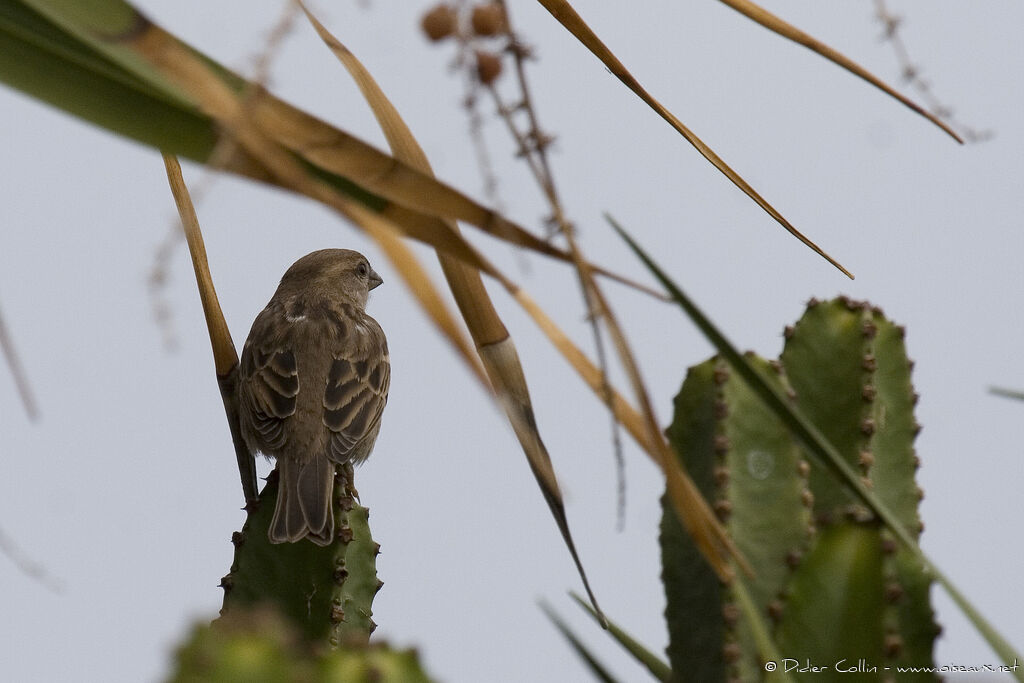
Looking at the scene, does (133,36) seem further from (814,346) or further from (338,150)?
(814,346)

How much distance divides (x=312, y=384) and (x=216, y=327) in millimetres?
1846

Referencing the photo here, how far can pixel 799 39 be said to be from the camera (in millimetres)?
2375

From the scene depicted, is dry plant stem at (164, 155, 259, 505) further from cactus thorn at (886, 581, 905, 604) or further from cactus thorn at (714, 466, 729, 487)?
cactus thorn at (886, 581, 905, 604)

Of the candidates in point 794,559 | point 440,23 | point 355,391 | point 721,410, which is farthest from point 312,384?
point 440,23

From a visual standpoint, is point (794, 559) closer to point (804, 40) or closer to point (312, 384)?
point (804, 40)

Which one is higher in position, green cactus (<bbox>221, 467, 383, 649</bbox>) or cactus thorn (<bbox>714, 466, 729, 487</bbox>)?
green cactus (<bbox>221, 467, 383, 649</bbox>)

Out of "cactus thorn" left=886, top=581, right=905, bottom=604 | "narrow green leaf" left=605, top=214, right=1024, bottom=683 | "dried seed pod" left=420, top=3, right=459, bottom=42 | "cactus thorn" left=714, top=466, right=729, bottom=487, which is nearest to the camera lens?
"dried seed pod" left=420, top=3, right=459, bottom=42

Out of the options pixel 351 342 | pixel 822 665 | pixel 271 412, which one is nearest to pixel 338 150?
pixel 822 665

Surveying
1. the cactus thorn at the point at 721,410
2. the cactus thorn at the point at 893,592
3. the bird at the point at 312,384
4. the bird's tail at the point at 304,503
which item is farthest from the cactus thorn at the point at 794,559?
the bird at the point at 312,384

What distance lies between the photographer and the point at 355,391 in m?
5.39

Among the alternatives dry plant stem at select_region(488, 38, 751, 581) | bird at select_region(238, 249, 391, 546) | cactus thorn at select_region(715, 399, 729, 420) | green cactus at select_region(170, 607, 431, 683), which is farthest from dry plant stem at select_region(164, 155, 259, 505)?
green cactus at select_region(170, 607, 431, 683)

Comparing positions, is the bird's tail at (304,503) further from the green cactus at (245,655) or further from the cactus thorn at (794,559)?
the green cactus at (245,655)

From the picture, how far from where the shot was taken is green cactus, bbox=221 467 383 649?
315 centimetres

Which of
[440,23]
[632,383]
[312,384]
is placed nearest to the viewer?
[440,23]
